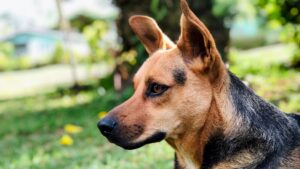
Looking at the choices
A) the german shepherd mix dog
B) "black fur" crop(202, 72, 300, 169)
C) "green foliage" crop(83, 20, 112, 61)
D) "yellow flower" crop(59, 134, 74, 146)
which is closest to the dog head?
the german shepherd mix dog

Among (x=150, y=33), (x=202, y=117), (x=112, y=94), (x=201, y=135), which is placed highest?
(x=150, y=33)

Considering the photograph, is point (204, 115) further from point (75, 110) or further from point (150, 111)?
point (75, 110)

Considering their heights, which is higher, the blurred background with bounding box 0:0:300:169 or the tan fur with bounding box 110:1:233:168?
the tan fur with bounding box 110:1:233:168

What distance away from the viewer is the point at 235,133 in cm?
419

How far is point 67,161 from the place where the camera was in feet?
23.4

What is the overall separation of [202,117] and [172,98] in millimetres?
281

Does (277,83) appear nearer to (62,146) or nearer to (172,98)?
(62,146)

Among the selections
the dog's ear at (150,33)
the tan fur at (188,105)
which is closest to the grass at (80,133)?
the dog's ear at (150,33)

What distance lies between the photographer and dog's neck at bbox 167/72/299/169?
4.20m

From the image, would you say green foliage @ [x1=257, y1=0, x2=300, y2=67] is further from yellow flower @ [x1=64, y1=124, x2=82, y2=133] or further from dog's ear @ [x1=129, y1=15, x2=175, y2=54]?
dog's ear @ [x1=129, y1=15, x2=175, y2=54]

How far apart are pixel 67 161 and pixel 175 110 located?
325cm

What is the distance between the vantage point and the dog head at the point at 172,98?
4188 mm

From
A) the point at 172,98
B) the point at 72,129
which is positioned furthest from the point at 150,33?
the point at 72,129

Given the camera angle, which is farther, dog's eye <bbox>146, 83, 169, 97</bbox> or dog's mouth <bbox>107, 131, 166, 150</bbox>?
dog's eye <bbox>146, 83, 169, 97</bbox>
